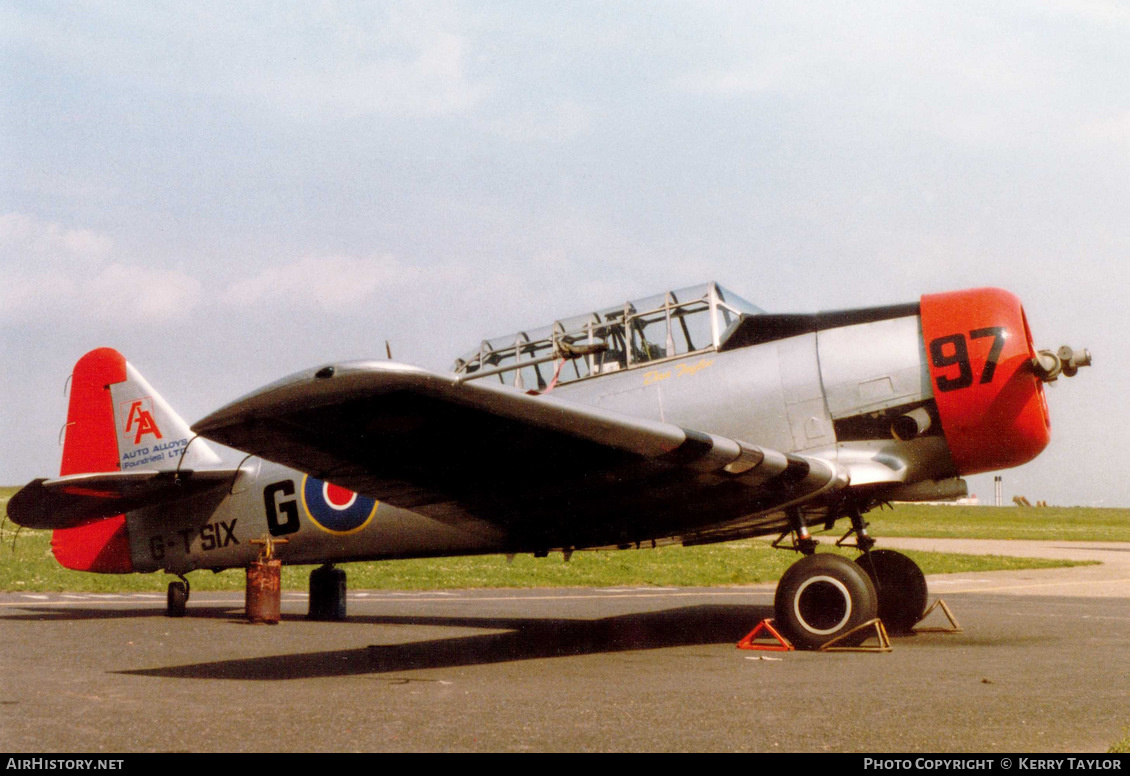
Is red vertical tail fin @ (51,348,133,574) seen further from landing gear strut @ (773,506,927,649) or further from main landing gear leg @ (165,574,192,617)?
landing gear strut @ (773,506,927,649)

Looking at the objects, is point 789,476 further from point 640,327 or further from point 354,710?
point 354,710

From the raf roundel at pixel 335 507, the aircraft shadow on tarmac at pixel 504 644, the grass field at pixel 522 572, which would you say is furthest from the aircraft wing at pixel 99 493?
the grass field at pixel 522 572

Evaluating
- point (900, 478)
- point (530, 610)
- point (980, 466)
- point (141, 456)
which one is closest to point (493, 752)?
point (900, 478)

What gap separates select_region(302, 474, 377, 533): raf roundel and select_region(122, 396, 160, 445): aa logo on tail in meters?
3.36

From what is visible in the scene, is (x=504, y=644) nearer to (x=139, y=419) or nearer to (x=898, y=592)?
(x=898, y=592)

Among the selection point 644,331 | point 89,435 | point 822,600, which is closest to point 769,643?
point 822,600

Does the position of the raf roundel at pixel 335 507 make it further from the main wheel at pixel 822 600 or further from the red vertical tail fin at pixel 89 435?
the main wheel at pixel 822 600

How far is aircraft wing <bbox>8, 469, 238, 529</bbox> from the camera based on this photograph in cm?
1096

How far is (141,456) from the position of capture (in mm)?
13422

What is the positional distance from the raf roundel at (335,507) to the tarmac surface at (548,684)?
3.88 ft

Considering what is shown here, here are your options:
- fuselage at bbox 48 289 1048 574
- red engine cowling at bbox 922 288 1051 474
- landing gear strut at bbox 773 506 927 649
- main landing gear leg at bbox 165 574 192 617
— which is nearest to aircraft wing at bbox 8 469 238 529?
main landing gear leg at bbox 165 574 192 617

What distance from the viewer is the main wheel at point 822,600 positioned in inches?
328

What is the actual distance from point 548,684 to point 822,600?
2945 mm
